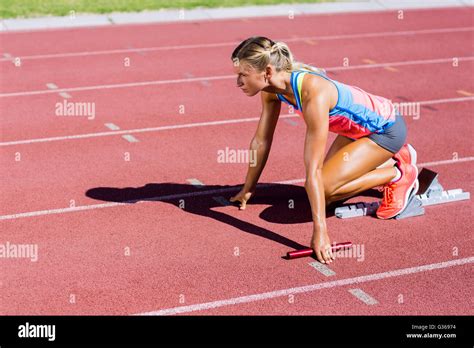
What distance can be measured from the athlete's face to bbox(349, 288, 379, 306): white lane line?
1.68m

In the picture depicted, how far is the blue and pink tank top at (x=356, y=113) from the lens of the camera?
20.6ft

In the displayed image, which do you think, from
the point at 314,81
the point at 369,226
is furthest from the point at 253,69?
the point at 369,226

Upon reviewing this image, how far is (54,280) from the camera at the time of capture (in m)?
5.66

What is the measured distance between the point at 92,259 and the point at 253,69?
6.28ft

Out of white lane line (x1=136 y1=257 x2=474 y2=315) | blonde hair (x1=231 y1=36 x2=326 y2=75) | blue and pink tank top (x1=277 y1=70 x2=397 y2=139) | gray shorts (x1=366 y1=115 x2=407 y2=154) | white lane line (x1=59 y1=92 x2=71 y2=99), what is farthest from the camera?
white lane line (x1=59 y1=92 x2=71 y2=99)

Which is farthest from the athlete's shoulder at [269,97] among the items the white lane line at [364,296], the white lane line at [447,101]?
the white lane line at [447,101]

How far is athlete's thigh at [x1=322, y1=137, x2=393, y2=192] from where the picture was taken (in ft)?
21.3

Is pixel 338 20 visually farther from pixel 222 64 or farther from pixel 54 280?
pixel 54 280

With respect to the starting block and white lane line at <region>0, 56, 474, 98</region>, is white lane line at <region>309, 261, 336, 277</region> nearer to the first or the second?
the starting block

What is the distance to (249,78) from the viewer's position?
5859 millimetres

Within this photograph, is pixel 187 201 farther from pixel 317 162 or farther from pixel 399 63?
pixel 399 63

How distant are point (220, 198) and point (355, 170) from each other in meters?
1.40

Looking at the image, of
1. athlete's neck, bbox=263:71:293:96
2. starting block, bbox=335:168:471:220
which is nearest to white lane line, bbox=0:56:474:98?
starting block, bbox=335:168:471:220

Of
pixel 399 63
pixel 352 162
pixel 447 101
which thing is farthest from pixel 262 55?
pixel 399 63
